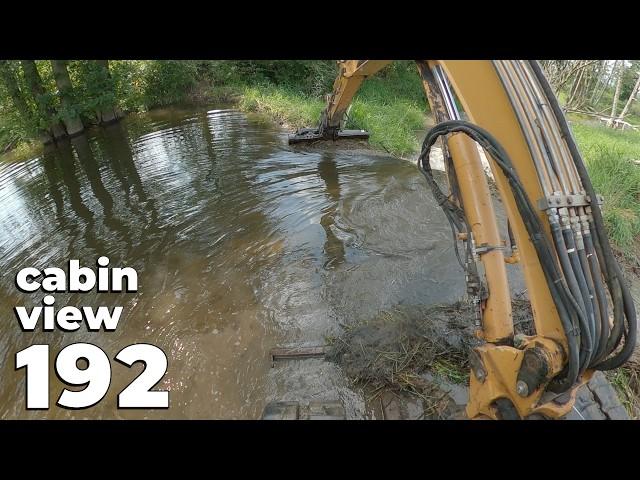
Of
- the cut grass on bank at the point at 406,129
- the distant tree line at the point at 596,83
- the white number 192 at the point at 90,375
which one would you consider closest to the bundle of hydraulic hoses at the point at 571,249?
the white number 192 at the point at 90,375

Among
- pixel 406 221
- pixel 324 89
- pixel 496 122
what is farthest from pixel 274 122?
pixel 496 122

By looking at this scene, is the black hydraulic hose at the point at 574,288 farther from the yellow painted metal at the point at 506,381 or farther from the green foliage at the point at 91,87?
the green foliage at the point at 91,87

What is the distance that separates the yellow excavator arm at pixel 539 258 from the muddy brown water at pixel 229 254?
129 centimetres

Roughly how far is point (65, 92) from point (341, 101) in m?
8.25

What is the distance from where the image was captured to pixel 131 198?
255 inches

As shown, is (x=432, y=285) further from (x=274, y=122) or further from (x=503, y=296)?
(x=274, y=122)

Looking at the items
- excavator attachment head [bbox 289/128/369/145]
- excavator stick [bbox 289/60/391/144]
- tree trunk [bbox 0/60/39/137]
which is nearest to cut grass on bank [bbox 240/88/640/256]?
excavator attachment head [bbox 289/128/369/145]

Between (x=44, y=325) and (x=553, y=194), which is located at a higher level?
(x=553, y=194)

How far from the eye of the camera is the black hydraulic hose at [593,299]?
165 cm

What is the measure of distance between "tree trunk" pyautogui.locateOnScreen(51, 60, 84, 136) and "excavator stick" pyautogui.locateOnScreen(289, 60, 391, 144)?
6440mm

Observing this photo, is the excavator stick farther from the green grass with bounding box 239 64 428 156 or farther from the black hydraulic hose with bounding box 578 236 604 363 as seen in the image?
the black hydraulic hose with bounding box 578 236 604 363

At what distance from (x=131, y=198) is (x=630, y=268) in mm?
7137

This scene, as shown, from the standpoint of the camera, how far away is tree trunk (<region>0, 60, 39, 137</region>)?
9159mm

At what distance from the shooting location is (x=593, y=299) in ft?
5.41
